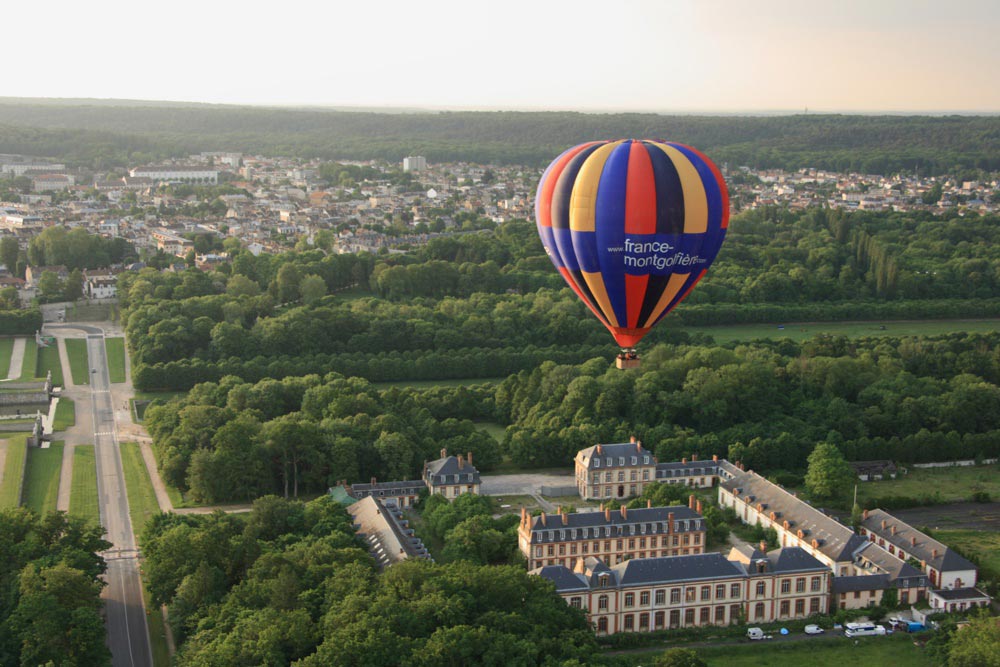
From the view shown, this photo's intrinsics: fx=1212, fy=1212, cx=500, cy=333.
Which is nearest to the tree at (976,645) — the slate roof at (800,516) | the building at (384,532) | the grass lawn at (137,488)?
the slate roof at (800,516)

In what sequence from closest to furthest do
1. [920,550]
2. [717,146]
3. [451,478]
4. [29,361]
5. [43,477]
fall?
[920,550]
[451,478]
[43,477]
[29,361]
[717,146]

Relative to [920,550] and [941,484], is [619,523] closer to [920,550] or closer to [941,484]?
[920,550]

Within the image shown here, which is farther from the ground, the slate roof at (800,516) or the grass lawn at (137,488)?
the slate roof at (800,516)

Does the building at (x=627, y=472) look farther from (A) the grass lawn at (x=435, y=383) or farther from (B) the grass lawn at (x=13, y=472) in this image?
(B) the grass lawn at (x=13, y=472)

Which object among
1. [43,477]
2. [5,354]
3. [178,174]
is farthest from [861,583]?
[178,174]

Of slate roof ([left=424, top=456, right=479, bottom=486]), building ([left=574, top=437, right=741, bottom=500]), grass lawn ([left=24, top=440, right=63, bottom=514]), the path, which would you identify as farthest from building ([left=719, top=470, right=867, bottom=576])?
the path

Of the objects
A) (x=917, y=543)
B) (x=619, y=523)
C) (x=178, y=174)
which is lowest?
(x=917, y=543)
